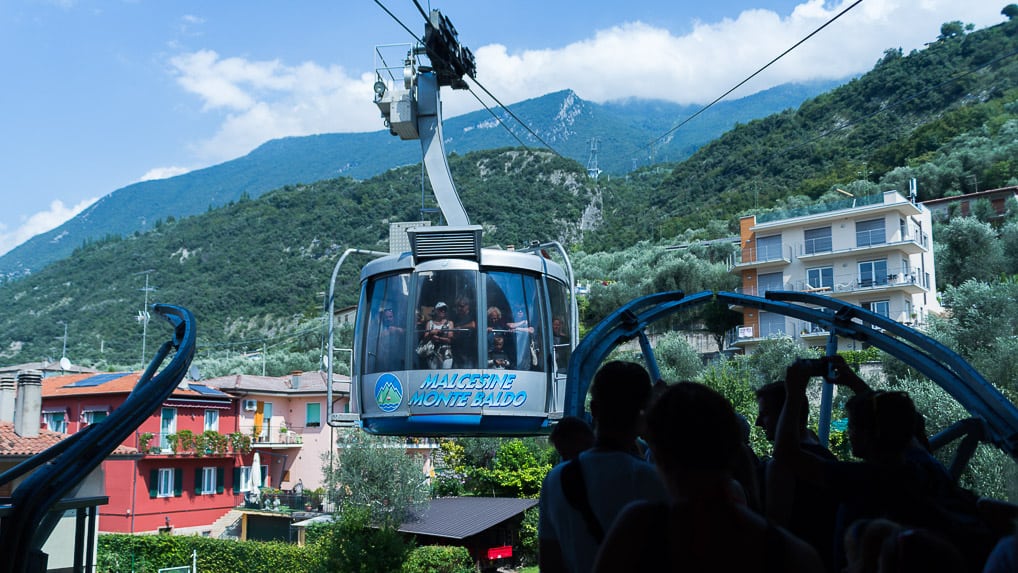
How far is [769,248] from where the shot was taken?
165ft

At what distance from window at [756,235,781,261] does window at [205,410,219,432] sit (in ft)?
103

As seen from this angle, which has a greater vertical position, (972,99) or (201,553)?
(972,99)

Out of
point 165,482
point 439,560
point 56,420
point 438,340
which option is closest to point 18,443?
point 439,560

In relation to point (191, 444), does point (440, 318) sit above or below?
above

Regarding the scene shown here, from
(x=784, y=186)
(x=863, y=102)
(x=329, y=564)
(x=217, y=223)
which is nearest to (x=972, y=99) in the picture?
(x=863, y=102)

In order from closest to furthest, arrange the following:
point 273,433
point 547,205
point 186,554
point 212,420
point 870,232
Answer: point 186,554 → point 212,420 → point 273,433 → point 870,232 → point 547,205

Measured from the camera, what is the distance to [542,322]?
36.5 feet

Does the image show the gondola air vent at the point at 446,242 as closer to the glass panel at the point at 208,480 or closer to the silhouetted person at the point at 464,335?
the silhouetted person at the point at 464,335

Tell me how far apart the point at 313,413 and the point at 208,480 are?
310 inches

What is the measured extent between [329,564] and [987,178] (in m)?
56.8

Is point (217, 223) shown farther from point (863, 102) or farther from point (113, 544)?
point (113, 544)

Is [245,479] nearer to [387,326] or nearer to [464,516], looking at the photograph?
[464,516]

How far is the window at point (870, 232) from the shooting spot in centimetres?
4644

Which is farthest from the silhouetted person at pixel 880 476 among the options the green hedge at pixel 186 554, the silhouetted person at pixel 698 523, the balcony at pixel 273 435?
the balcony at pixel 273 435
